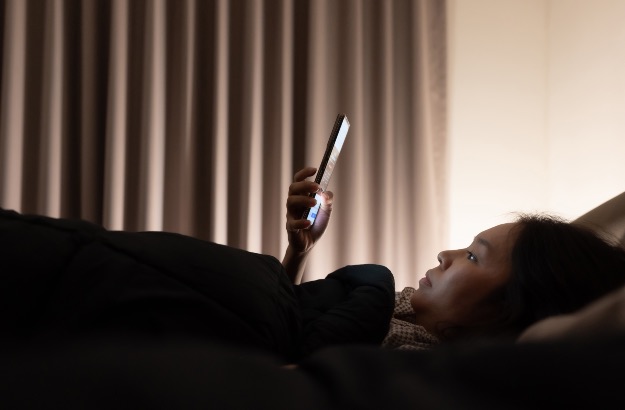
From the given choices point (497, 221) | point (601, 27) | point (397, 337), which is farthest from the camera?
point (497, 221)

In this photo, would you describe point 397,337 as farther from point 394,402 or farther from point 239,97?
point 239,97

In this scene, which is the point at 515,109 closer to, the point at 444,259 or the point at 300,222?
the point at 300,222

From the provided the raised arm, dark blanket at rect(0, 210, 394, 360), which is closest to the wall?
the raised arm

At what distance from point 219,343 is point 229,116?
1.85 m

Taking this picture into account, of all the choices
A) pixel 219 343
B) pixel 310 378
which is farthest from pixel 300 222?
pixel 310 378

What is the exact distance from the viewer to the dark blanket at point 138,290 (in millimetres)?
579

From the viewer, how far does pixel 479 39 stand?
246cm

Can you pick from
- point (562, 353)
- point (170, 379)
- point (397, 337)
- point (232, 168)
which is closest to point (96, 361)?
point (170, 379)

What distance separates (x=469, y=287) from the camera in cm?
96

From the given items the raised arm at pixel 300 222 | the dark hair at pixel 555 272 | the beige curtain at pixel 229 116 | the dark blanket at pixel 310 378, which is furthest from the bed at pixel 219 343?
the beige curtain at pixel 229 116

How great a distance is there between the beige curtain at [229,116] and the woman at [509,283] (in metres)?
1.20

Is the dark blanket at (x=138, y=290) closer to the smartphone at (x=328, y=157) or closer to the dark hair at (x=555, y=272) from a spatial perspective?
the dark hair at (x=555, y=272)

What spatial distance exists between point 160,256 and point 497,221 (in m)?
1.93

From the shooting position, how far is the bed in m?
0.28
